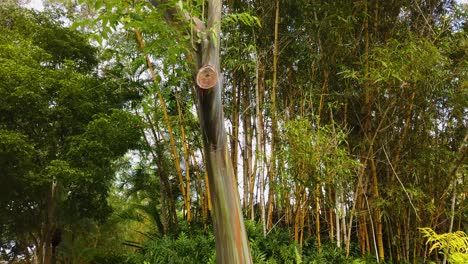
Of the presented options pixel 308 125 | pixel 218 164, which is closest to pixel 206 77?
pixel 218 164

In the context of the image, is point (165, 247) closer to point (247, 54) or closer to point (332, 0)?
point (247, 54)

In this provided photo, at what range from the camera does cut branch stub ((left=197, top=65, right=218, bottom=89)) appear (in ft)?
5.21

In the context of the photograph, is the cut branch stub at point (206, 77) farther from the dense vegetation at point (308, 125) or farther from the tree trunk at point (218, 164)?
the dense vegetation at point (308, 125)

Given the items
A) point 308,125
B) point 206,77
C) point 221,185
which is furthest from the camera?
point 308,125

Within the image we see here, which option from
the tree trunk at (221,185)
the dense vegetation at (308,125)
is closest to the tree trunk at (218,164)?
the tree trunk at (221,185)

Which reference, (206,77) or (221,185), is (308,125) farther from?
(206,77)

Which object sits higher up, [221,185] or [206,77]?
[206,77]

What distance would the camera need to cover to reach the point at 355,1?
12.4 ft

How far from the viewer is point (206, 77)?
62.7 inches

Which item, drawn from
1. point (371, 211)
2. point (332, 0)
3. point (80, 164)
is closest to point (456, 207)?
point (371, 211)

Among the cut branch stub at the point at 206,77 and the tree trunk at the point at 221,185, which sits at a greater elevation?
the cut branch stub at the point at 206,77

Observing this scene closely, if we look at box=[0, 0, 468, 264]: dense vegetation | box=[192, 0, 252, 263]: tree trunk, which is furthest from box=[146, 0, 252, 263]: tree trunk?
box=[0, 0, 468, 264]: dense vegetation

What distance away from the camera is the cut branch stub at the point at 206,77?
1589 mm

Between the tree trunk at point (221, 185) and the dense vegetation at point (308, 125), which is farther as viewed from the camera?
the dense vegetation at point (308, 125)
